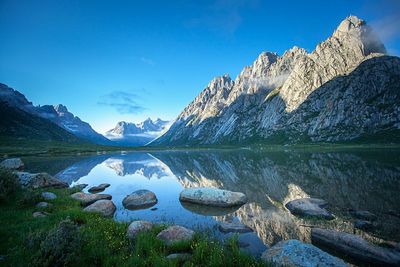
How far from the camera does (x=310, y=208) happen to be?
20016 mm

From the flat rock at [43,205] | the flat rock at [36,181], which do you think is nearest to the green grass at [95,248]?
the flat rock at [43,205]

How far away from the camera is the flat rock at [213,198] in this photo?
24234 millimetres

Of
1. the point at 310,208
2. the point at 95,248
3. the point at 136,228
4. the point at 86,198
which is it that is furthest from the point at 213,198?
the point at 95,248

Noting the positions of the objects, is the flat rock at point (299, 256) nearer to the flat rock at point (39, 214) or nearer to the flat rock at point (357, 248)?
the flat rock at point (357, 248)

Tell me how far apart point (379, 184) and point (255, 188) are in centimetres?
1421

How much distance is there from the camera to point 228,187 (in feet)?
108

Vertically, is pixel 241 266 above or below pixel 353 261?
above

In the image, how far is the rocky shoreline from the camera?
10.9 metres

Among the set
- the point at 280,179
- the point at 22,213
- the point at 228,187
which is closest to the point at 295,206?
the point at 228,187

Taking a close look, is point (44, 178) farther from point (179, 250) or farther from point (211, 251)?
point (211, 251)

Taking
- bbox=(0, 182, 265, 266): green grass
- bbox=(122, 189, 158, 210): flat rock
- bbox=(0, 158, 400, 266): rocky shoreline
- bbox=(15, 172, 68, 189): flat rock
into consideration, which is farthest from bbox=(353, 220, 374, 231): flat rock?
bbox=(15, 172, 68, 189): flat rock

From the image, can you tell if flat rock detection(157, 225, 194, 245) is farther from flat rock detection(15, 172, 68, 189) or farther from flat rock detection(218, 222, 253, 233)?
flat rock detection(15, 172, 68, 189)

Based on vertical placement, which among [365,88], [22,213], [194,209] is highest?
[365,88]

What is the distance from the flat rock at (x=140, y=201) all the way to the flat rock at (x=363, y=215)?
1841 centimetres
